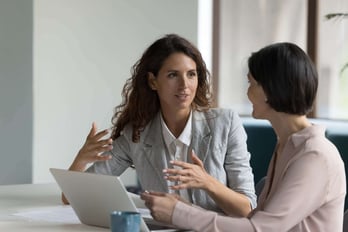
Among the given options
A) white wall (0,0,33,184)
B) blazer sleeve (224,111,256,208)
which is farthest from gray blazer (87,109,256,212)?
white wall (0,0,33,184)

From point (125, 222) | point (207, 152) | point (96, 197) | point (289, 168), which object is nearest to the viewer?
point (125, 222)

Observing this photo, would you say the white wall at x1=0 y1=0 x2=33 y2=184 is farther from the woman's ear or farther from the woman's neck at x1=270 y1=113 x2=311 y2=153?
the woman's neck at x1=270 y1=113 x2=311 y2=153

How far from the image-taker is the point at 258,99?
1.87m

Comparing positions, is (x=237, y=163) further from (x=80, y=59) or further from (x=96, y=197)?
(x=80, y=59)

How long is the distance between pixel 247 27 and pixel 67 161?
2.04m

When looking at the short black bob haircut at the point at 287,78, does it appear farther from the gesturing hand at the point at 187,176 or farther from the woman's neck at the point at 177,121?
the woman's neck at the point at 177,121

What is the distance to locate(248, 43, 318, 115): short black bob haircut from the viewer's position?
1.79 m

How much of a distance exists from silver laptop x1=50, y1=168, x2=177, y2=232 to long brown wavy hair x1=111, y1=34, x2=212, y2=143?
27.3 inches

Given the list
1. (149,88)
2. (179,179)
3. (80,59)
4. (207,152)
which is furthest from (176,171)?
(80,59)

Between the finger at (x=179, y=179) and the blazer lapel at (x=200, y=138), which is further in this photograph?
the blazer lapel at (x=200, y=138)

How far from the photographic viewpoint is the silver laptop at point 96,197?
1860 millimetres

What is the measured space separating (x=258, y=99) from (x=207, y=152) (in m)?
0.78

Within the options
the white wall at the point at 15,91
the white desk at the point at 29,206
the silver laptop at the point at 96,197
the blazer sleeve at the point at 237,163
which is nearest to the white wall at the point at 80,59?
the white wall at the point at 15,91

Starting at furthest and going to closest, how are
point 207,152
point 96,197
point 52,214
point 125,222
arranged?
point 207,152
point 52,214
point 96,197
point 125,222
